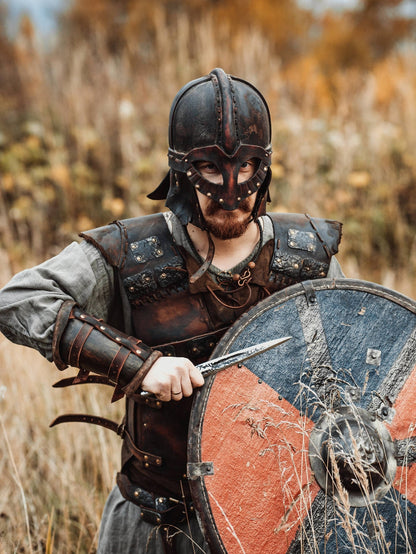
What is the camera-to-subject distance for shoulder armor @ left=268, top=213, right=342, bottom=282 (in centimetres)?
206

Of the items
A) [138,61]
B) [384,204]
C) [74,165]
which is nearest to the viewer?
[384,204]

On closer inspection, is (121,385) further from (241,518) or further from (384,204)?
(384,204)

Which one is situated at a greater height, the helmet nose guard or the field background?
the helmet nose guard

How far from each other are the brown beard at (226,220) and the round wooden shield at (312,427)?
0.85 feet

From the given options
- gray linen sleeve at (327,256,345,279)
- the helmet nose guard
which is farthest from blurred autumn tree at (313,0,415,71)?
the helmet nose guard

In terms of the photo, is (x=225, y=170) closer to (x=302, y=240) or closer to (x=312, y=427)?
(x=302, y=240)

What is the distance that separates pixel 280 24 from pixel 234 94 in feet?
39.3

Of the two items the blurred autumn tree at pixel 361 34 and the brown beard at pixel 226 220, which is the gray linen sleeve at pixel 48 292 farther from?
the blurred autumn tree at pixel 361 34

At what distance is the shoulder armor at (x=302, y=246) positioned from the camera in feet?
6.76


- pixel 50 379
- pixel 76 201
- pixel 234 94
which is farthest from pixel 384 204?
pixel 234 94

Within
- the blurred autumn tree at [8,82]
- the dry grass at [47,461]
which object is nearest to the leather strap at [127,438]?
the dry grass at [47,461]

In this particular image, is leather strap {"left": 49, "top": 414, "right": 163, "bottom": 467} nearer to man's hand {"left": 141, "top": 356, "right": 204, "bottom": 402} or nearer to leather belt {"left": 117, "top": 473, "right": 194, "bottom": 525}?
leather belt {"left": 117, "top": 473, "right": 194, "bottom": 525}

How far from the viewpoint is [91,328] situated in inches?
71.0

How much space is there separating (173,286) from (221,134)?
0.52 m
